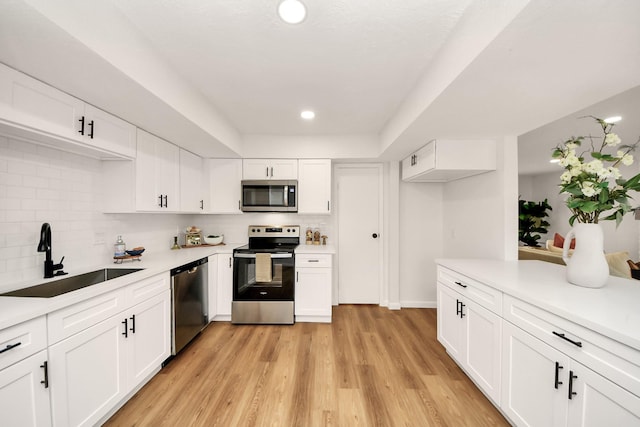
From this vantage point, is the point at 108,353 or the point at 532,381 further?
the point at 108,353

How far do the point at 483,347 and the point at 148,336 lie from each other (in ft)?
8.34

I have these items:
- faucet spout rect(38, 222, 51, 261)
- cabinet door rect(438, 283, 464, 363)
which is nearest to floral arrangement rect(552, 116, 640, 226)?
cabinet door rect(438, 283, 464, 363)

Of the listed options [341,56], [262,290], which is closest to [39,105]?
[341,56]

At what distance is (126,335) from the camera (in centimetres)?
168

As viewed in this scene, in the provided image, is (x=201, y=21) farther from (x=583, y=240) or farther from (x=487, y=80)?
(x=583, y=240)

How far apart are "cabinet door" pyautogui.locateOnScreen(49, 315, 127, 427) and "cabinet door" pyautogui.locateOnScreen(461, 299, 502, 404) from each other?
2.52 meters

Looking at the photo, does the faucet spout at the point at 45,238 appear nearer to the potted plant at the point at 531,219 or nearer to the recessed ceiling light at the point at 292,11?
the recessed ceiling light at the point at 292,11

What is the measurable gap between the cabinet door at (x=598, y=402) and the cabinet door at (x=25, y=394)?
249 cm

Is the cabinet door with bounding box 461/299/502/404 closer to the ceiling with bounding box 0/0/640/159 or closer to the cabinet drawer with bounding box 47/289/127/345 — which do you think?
the ceiling with bounding box 0/0/640/159

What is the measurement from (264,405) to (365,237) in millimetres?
2457

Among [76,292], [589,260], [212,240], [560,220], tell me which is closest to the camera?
[76,292]

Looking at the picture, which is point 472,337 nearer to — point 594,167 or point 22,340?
point 594,167

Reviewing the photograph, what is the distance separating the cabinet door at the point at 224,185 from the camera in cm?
333

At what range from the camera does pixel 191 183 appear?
3.04 meters
